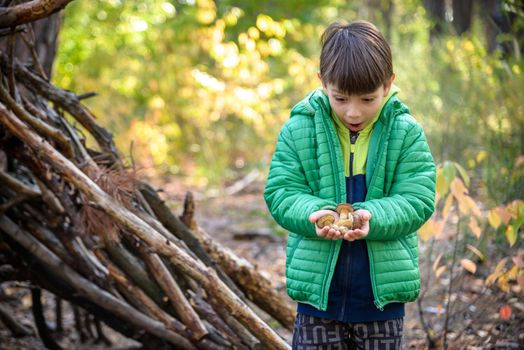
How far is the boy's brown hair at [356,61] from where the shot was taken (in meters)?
2.08

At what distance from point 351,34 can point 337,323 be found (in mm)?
866

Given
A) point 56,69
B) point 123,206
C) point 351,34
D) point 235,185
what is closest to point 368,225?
point 351,34

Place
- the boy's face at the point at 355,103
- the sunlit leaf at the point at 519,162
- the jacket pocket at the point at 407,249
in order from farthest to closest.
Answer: the sunlit leaf at the point at 519,162 < the jacket pocket at the point at 407,249 < the boy's face at the point at 355,103

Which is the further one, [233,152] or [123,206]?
[233,152]

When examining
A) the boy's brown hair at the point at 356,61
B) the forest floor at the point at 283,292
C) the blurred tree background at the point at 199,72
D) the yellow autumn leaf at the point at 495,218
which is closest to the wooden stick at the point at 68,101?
the forest floor at the point at 283,292

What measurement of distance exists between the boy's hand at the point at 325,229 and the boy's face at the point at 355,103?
298 mm

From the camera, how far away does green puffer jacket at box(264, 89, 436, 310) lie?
7.15ft

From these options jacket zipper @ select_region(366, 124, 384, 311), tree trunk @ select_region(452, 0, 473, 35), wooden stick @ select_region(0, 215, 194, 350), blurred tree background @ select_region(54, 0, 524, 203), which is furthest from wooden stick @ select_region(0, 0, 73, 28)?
tree trunk @ select_region(452, 0, 473, 35)

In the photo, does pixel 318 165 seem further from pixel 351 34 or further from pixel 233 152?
pixel 233 152

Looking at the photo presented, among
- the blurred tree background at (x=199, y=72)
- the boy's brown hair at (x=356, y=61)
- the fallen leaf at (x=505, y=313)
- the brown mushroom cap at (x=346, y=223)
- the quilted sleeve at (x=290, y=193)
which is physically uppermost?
the blurred tree background at (x=199, y=72)

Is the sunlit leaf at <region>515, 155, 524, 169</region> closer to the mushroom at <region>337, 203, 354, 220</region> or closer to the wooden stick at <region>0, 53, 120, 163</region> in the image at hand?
the mushroom at <region>337, 203, 354, 220</region>

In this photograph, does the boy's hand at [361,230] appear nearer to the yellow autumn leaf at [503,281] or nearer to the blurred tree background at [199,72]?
the yellow autumn leaf at [503,281]

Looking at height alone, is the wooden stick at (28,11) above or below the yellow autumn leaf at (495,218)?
above

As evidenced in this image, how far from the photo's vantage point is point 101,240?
3121 millimetres
